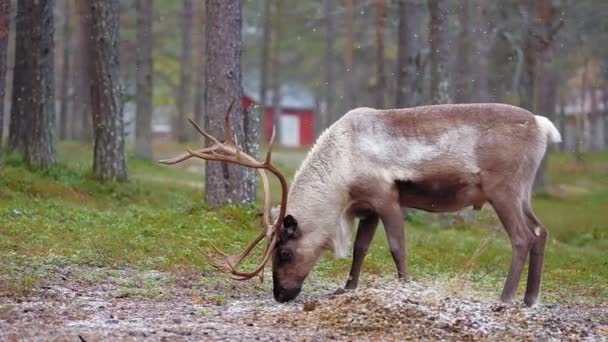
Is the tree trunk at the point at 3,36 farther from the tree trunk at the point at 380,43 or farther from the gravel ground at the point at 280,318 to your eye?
the tree trunk at the point at 380,43

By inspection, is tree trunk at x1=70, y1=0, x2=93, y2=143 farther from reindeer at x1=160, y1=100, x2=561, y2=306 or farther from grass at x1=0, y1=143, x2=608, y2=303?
reindeer at x1=160, y1=100, x2=561, y2=306

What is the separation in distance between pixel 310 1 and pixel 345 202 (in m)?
35.8

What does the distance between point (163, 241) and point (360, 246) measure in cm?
306

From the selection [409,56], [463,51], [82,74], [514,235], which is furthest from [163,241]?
[82,74]

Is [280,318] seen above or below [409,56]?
below

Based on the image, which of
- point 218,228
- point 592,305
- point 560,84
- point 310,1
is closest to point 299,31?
point 310,1

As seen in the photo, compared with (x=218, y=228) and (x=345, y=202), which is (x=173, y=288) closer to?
(x=345, y=202)

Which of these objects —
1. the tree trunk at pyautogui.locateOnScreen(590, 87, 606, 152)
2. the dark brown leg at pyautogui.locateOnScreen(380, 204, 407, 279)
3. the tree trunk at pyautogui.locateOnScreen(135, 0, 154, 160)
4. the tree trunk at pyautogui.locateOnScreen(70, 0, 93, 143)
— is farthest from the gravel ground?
the tree trunk at pyautogui.locateOnScreen(590, 87, 606, 152)

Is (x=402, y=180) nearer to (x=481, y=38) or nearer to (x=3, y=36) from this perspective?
(x=3, y=36)

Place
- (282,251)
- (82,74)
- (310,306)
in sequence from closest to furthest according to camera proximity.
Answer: (310,306), (282,251), (82,74)

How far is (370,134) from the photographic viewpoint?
8602mm

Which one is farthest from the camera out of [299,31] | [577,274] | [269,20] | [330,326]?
[299,31]

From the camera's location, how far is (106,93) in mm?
16719

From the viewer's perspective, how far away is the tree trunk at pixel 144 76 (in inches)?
1077
